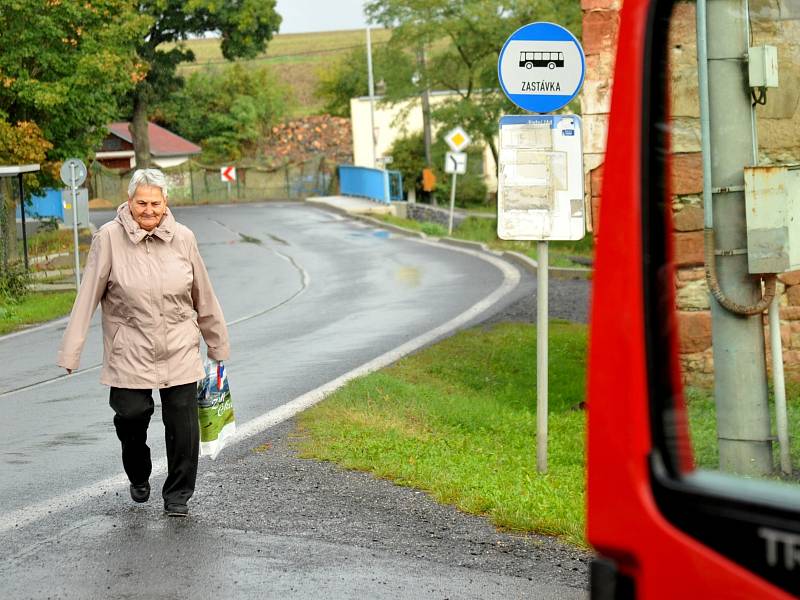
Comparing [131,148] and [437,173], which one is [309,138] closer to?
[131,148]

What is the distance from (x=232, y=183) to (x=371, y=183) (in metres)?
19.3

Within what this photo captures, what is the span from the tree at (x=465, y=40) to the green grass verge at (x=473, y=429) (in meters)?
26.5

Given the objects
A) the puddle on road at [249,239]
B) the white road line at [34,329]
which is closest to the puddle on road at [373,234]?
the puddle on road at [249,239]

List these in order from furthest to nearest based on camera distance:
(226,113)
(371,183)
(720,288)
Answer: (226,113), (371,183), (720,288)

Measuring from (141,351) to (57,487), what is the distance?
178cm

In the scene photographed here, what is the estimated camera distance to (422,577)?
19.7 ft

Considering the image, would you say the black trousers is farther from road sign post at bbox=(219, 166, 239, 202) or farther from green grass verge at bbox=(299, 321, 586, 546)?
road sign post at bbox=(219, 166, 239, 202)

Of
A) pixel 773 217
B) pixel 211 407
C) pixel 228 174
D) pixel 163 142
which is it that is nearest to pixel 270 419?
pixel 211 407

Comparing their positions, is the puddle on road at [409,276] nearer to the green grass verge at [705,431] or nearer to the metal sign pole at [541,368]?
the metal sign pole at [541,368]

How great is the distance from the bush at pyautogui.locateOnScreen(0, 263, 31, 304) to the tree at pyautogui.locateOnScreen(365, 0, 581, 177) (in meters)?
Answer: 16.9

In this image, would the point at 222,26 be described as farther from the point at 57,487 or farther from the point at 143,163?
the point at 57,487

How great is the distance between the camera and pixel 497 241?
117 feet

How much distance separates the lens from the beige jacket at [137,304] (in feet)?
23.0

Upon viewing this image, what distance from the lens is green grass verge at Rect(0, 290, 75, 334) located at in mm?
22688
